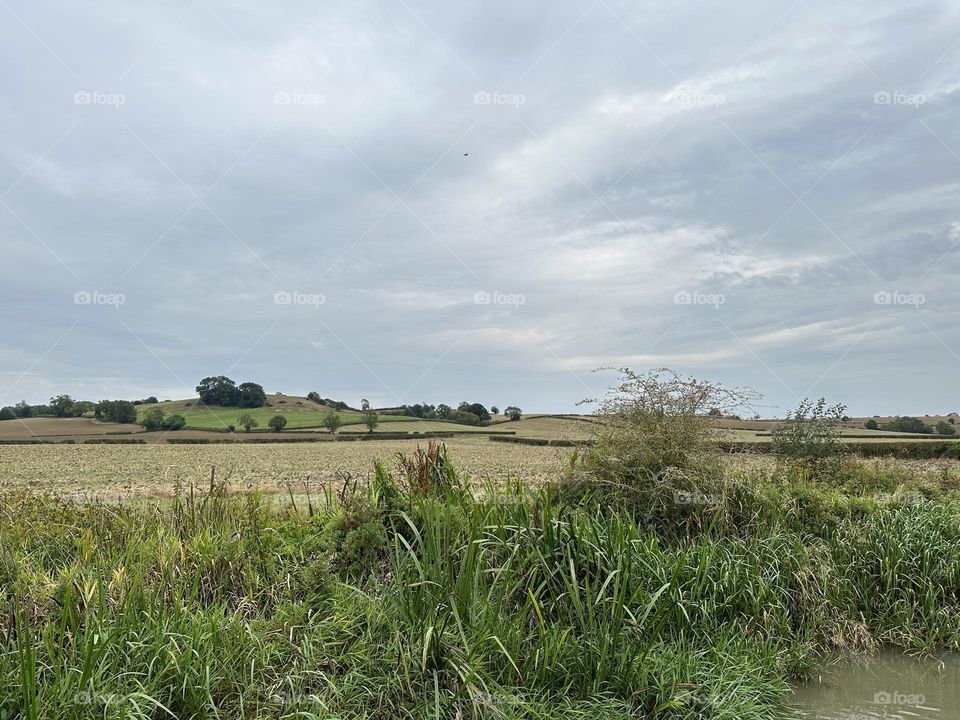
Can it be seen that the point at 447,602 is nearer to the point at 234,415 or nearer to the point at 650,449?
the point at 650,449

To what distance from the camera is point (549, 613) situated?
587 cm

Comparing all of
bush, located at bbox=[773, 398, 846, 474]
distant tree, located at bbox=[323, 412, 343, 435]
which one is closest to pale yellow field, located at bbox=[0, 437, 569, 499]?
bush, located at bbox=[773, 398, 846, 474]

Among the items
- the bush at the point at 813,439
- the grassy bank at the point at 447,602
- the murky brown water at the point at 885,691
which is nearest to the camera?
the grassy bank at the point at 447,602

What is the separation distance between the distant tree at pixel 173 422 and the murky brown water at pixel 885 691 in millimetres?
50277

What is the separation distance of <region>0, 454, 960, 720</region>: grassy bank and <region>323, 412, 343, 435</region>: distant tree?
4155 centimetres

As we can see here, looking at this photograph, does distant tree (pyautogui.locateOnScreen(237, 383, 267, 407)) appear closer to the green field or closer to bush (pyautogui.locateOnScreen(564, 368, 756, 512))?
the green field

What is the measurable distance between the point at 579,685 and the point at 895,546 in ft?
18.2

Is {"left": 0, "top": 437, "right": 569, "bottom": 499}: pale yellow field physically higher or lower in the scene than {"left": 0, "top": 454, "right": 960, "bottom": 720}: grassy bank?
lower

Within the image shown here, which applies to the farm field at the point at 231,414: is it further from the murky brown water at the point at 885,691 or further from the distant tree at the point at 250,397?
the murky brown water at the point at 885,691

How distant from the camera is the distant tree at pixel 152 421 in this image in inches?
1879

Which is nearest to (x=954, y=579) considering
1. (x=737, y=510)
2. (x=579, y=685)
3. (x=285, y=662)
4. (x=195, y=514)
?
(x=737, y=510)

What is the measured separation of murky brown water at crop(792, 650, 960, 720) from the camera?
5496 millimetres

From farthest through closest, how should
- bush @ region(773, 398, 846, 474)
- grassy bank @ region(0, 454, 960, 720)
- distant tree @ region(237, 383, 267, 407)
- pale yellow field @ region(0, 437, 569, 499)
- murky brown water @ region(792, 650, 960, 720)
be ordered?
distant tree @ region(237, 383, 267, 407)
pale yellow field @ region(0, 437, 569, 499)
bush @ region(773, 398, 846, 474)
murky brown water @ region(792, 650, 960, 720)
grassy bank @ region(0, 454, 960, 720)

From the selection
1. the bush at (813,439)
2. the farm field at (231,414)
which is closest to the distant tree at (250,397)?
the farm field at (231,414)
